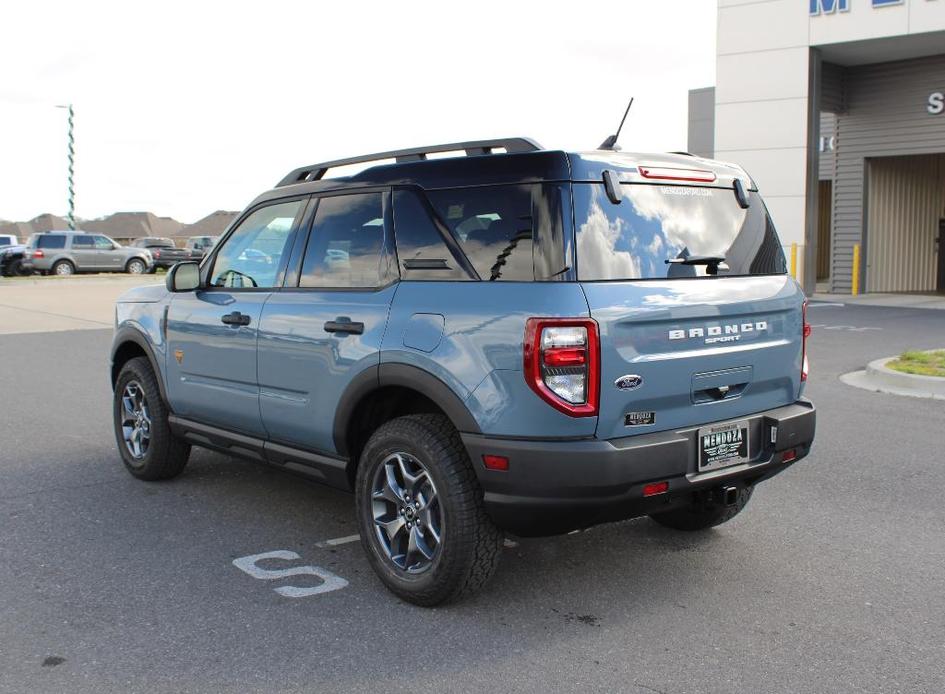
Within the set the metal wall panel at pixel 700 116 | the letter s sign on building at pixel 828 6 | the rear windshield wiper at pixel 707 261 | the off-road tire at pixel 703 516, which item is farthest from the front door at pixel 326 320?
the metal wall panel at pixel 700 116

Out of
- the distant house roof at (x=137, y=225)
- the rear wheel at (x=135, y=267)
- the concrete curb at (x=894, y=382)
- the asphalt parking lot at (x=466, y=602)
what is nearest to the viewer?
the asphalt parking lot at (x=466, y=602)

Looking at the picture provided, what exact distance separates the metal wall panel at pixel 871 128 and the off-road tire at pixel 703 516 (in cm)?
2143

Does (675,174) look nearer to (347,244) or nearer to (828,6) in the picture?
(347,244)

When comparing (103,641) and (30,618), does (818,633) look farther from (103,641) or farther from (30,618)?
(30,618)

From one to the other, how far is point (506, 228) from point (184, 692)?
211 centimetres

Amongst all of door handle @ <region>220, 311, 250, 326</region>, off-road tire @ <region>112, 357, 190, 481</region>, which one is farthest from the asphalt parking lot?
door handle @ <region>220, 311, 250, 326</region>

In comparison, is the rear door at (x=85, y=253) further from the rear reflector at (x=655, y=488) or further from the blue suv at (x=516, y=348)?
the rear reflector at (x=655, y=488)

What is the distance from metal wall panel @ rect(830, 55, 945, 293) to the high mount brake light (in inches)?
856

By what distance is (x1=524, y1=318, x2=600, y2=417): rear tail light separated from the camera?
3.65 meters

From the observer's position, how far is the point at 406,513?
422 cm

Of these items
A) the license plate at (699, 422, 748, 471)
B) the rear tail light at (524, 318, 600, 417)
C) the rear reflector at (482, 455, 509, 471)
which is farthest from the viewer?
the license plate at (699, 422, 748, 471)

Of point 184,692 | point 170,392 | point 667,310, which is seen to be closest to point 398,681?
point 184,692

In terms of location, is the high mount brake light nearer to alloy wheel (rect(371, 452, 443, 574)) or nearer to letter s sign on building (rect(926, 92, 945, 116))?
alloy wheel (rect(371, 452, 443, 574))

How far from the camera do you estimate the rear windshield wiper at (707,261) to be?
4.13 meters
